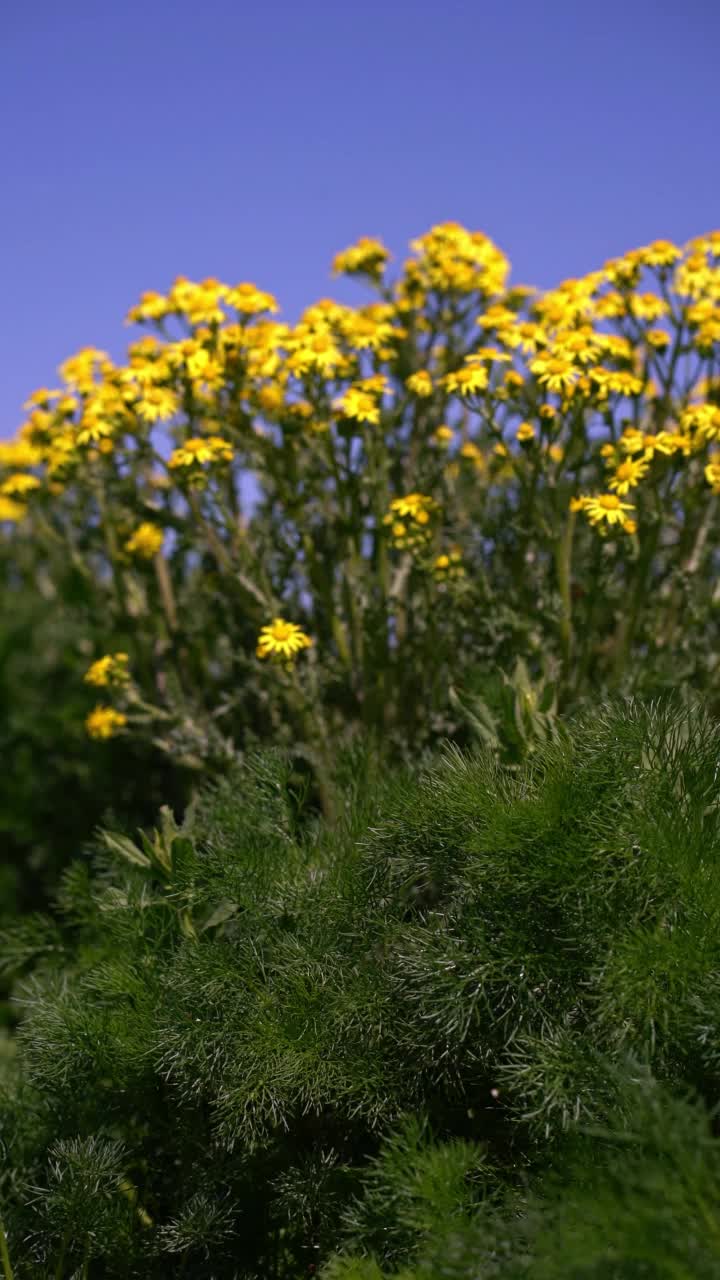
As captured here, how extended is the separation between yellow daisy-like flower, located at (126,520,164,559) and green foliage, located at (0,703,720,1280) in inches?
59.4

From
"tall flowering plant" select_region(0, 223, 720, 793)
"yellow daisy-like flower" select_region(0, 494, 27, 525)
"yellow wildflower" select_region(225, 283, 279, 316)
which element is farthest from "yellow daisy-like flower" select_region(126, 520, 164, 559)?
"yellow daisy-like flower" select_region(0, 494, 27, 525)

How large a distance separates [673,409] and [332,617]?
1.16m

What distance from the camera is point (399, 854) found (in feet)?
6.48

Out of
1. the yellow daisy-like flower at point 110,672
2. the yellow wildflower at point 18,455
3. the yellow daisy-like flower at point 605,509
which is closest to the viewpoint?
the yellow daisy-like flower at point 605,509

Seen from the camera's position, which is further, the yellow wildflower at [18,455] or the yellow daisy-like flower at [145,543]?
the yellow wildflower at [18,455]

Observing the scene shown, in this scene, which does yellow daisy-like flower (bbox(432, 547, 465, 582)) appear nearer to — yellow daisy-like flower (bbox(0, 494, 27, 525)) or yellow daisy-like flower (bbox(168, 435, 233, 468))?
yellow daisy-like flower (bbox(168, 435, 233, 468))

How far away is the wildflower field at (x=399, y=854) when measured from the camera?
1.65 meters

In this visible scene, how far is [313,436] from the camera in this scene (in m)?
3.21

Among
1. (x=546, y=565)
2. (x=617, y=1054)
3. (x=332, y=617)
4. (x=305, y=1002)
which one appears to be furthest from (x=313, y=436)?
(x=617, y=1054)

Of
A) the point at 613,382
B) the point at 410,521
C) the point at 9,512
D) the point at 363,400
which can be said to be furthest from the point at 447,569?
the point at 9,512

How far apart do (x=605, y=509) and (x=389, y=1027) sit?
48.0 inches

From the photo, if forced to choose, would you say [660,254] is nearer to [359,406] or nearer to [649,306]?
[649,306]

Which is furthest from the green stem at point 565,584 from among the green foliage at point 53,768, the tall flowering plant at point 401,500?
the green foliage at point 53,768

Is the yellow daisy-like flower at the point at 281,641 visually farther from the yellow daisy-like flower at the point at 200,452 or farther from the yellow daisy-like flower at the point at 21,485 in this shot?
the yellow daisy-like flower at the point at 21,485
